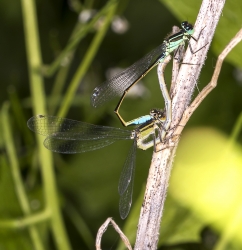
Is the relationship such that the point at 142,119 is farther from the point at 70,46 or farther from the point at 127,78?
the point at 70,46

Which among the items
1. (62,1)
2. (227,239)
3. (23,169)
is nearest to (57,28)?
(62,1)

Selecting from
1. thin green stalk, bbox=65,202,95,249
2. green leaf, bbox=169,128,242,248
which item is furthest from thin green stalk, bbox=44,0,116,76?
thin green stalk, bbox=65,202,95,249

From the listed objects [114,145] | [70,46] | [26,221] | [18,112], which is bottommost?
[26,221]

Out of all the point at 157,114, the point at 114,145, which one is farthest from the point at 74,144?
the point at 114,145

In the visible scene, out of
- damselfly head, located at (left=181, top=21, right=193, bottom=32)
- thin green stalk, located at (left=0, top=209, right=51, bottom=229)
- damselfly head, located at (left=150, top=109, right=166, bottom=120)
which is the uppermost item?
thin green stalk, located at (left=0, top=209, right=51, bottom=229)

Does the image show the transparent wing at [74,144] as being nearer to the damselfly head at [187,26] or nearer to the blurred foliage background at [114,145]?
the blurred foliage background at [114,145]

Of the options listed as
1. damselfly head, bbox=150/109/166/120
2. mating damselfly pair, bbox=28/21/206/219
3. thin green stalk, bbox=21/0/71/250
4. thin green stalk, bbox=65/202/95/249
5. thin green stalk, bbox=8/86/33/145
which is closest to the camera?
damselfly head, bbox=150/109/166/120

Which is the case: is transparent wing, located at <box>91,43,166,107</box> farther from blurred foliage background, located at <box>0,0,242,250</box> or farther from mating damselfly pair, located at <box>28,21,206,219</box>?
blurred foliage background, located at <box>0,0,242,250</box>
